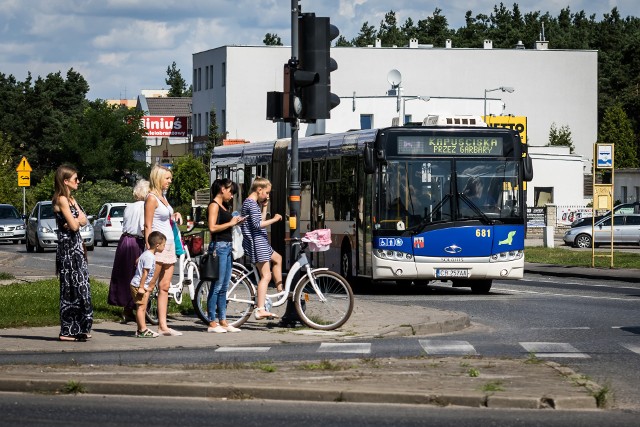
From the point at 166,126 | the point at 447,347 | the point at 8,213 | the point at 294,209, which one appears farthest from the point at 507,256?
the point at 166,126

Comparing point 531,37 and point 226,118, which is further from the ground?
point 531,37

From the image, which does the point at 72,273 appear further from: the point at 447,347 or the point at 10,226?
the point at 10,226

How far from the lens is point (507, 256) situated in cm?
2520

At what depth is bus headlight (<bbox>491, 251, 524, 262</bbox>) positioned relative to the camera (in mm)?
25109

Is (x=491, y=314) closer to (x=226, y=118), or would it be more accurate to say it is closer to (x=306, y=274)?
(x=306, y=274)

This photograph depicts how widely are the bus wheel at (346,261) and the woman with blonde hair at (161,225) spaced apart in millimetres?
10884

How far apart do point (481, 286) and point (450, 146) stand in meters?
3.09

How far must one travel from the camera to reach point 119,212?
183ft

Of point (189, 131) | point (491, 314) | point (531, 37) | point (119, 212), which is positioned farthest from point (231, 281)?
point (531, 37)

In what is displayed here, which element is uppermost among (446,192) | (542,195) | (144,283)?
(446,192)

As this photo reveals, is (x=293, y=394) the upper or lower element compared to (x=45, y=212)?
lower

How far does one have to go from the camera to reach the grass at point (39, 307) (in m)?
17.2

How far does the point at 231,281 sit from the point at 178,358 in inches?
128

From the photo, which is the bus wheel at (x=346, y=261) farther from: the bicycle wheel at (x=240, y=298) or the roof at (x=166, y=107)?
the roof at (x=166, y=107)
